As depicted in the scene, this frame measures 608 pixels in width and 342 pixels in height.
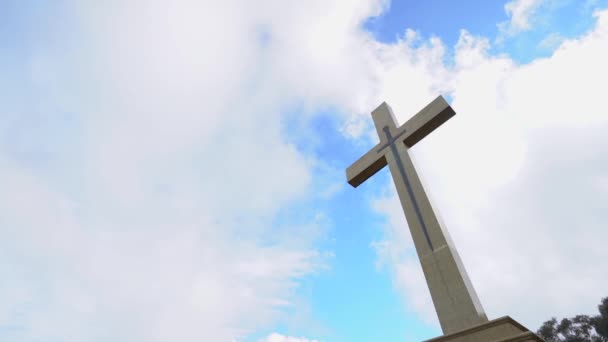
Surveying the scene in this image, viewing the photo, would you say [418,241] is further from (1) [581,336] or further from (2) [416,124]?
(1) [581,336]

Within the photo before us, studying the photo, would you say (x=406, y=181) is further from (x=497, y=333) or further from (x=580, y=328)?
(x=580, y=328)

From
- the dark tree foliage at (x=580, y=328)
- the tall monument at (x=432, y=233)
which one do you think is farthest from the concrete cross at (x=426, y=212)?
the dark tree foliage at (x=580, y=328)

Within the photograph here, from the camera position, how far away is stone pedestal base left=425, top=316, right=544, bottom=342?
12.0 ft

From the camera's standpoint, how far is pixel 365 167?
7586 millimetres

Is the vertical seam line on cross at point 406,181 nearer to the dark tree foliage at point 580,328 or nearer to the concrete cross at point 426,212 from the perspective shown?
the concrete cross at point 426,212

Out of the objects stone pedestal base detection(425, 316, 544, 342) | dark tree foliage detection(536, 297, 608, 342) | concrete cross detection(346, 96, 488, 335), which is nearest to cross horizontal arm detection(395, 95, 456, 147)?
concrete cross detection(346, 96, 488, 335)

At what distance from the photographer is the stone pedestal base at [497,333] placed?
366 centimetres

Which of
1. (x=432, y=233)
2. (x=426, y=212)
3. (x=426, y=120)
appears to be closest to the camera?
(x=432, y=233)

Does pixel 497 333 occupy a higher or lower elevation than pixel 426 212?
lower

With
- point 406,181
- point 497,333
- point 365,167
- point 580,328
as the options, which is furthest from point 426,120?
point 580,328

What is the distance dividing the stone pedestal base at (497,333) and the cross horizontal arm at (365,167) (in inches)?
153

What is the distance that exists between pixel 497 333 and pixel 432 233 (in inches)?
74.3

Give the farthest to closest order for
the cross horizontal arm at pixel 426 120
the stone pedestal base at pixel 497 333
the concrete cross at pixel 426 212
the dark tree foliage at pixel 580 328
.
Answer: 1. the dark tree foliage at pixel 580 328
2. the cross horizontal arm at pixel 426 120
3. the concrete cross at pixel 426 212
4. the stone pedestal base at pixel 497 333

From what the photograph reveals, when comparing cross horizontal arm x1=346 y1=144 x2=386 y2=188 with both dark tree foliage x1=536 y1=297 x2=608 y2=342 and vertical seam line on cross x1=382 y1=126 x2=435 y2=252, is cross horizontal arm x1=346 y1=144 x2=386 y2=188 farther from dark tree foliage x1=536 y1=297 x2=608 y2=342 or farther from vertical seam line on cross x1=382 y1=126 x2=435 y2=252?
dark tree foliage x1=536 y1=297 x2=608 y2=342
